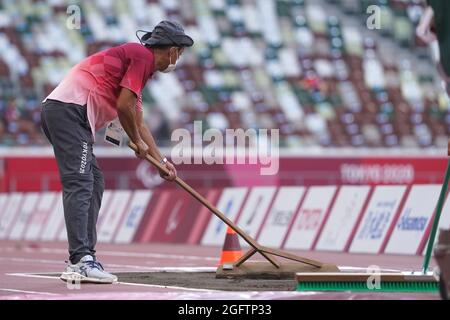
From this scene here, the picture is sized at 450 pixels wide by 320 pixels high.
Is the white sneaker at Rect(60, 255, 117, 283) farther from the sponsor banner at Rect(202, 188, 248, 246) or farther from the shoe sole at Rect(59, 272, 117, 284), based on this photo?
the sponsor banner at Rect(202, 188, 248, 246)

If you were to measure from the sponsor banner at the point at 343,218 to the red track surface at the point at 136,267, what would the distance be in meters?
0.82

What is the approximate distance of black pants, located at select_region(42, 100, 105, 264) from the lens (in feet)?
29.7

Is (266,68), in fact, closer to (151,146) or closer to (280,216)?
(280,216)

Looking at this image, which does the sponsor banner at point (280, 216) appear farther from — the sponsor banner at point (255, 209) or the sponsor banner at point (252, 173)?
the sponsor banner at point (252, 173)

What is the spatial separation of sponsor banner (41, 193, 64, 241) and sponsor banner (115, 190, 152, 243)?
1455 mm

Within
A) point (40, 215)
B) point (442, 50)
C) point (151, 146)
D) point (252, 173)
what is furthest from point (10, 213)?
point (442, 50)

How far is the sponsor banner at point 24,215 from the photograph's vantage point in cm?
2313

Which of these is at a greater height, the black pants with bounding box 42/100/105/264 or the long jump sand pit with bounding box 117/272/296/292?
the black pants with bounding box 42/100/105/264

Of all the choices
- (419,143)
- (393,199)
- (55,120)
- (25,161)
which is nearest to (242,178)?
(25,161)

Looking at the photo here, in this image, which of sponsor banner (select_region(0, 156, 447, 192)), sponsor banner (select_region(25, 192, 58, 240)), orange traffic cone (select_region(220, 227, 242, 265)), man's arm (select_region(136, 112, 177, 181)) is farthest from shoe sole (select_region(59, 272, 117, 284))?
sponsor banner (select_region(0, 156, 447, 192))

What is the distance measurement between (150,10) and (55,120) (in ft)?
91.5

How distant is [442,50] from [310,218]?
416 inches

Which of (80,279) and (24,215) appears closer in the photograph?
(80,279)

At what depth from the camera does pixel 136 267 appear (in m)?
11.9
